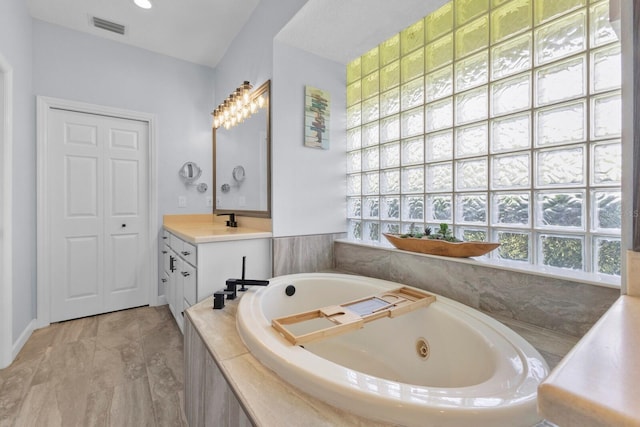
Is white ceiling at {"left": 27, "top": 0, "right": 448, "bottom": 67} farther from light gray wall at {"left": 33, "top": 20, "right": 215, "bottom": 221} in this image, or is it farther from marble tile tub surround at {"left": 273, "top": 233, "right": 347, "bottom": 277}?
marble tile tub surround at {"left": 273, "top": 233, "right": 347, "bottom": 277}

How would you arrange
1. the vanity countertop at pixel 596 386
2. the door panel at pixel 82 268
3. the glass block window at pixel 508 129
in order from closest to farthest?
1. the vanity countertop at pixel 596 386
2. the glass block window at pixel 508 129
3. the door panel at pixel 82 268

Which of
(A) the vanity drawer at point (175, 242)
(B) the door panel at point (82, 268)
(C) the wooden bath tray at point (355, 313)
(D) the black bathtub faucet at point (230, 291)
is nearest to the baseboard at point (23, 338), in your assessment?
(B) the door panel at point (82, 268)

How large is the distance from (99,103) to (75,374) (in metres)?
2.16

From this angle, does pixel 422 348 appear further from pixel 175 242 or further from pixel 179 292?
pixel 175 242

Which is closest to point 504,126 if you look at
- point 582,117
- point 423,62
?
point 582,117

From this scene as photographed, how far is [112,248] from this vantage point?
2.55 metres

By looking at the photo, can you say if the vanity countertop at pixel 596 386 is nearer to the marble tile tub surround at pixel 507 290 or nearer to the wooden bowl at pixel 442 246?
the marble tile tub surround at pixel 507 290

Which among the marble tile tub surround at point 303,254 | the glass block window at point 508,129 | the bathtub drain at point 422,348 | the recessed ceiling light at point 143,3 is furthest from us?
the recessed ceiling light at point 143,3

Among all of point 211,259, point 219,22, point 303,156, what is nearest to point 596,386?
point 211,259

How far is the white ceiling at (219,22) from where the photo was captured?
5.38 ft

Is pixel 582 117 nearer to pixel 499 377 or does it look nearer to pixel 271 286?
pixel 499 377

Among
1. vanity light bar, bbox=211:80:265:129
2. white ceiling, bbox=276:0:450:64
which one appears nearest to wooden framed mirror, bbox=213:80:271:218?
vanity light bar, bbox=211:80:265:129

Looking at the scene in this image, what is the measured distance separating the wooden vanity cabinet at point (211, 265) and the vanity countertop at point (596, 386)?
167 centimetres

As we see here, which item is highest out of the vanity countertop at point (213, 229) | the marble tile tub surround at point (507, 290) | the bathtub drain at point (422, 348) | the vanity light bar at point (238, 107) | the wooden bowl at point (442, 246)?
the vanity light bar at point (238, 107)
